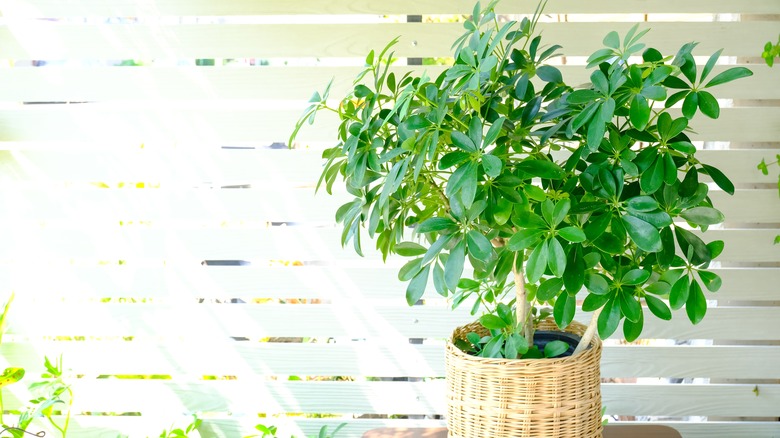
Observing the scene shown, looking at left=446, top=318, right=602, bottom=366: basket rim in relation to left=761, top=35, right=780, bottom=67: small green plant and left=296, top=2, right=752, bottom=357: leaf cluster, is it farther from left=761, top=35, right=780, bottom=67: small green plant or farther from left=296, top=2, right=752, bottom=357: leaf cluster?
left=761, top=35, right=780, bottom=67: small green plant

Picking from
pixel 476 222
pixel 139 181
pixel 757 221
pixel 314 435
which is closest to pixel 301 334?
pixel 314 435

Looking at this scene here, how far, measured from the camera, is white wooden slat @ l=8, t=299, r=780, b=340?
6.41 ft

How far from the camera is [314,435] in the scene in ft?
6.75

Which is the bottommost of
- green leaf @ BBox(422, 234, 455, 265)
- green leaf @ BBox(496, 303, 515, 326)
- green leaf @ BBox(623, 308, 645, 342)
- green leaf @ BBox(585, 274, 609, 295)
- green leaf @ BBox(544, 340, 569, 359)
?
green leaf @ BBox(544, 340, 569, 359)

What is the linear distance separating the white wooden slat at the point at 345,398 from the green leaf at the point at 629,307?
0.85 meters

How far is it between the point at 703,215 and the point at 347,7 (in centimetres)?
100

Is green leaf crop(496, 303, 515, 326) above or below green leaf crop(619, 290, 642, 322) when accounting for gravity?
below

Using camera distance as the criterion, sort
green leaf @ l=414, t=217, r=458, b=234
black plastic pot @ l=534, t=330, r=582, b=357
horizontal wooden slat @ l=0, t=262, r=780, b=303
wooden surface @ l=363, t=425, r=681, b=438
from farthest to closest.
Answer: horizontal wooden slat @ l=0, t=262, r=780, b=303, wooden surface @ l=363, t=425, r=681, b=438, black plastic pot @ l=534, t=330, r=582, b=357, green leaf @ l=414, t=217, r=458, b=234

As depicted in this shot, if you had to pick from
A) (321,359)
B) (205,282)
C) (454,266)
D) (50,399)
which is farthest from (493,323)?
(50,399)

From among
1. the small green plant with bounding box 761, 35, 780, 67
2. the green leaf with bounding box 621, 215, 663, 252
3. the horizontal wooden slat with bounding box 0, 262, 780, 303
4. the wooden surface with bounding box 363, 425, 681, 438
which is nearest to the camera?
the green leaf with bounding box 621, 215, 663, 252

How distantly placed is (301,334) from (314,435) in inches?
10.9

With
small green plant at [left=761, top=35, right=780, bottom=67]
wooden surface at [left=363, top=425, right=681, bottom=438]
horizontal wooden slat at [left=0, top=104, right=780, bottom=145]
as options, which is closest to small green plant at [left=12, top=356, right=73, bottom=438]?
horizontal wooden slat at [left=0, top=104, right=780, bottom=145]

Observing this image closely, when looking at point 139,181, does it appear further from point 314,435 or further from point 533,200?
point 533,200

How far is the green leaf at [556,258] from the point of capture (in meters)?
1.13
